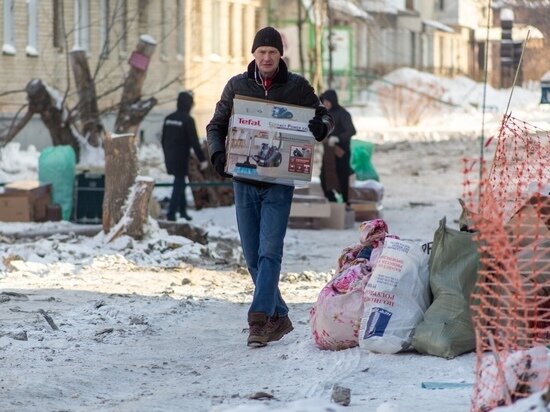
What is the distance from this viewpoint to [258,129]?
9.55 meters

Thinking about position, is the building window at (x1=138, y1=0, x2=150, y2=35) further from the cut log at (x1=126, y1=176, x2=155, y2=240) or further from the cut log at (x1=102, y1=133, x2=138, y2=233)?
the cut log at (x1=126, y1=176, x2=155, y2=240)

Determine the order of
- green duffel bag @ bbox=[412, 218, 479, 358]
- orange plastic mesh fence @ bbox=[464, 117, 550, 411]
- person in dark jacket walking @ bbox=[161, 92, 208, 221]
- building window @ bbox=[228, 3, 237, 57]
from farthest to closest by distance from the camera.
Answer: building window @ bbox=[228, 3, 237, 57]
person in dark jacket walking @ bbox=[161, 92, 208, 221]
green duffel bag @ bbox=[412, 218, 479, 358]
orange plastic mesh fence @ bbox=[464, 117, 550, 411]

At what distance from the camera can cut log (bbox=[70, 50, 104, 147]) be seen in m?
24.1

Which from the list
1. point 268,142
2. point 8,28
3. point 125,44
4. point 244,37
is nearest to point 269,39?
point 268,142

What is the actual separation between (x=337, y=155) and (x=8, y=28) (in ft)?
47.5

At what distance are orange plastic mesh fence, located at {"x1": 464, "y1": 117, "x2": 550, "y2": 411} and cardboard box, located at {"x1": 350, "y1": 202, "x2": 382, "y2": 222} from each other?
11550mm

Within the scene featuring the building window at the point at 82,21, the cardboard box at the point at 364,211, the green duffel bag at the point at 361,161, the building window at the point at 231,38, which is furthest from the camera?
the building window at the point at 231,38

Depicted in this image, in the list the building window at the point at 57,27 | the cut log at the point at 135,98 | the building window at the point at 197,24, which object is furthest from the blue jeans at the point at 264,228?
the building window at the point at 197,24

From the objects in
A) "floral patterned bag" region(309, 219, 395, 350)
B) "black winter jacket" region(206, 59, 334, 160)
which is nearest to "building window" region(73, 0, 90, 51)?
"black winter jacket" region(206, 59, 334, 160)

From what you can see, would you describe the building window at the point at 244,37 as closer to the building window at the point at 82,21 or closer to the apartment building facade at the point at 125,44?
the apartment building facade at the point at 125,44

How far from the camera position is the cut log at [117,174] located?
16.4m

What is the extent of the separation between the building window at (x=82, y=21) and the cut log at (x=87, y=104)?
11.7 meters

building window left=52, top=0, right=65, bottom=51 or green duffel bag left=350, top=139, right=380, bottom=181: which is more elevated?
building window left=52, top=0, right=65, bottom=51

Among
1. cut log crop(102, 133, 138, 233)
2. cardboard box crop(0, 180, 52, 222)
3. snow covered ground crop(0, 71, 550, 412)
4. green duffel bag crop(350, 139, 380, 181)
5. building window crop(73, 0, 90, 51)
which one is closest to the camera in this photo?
snow covered ground crop(0, 71, 550, 412)
